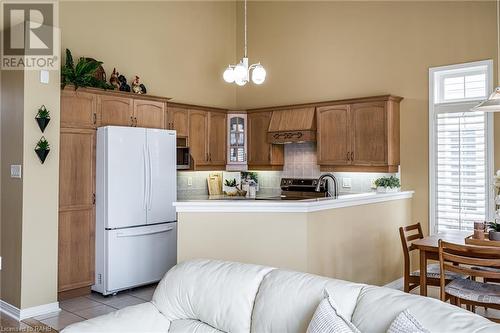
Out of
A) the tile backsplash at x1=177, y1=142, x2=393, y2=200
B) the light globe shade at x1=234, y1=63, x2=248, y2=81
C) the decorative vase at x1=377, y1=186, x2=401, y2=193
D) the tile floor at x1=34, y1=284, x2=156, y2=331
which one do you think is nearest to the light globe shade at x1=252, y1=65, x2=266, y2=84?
the light globe shade at x1=234, y1=63, x2=248, y2=81

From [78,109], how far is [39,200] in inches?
44.2

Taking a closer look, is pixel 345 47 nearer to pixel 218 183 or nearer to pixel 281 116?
pixel 281 116

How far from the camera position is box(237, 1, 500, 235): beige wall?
17.2 feet

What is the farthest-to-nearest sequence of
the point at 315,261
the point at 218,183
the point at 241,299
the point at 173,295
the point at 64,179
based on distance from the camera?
the point at 218,183 → the point at 64,179 → the point at 315,261 → the point at 173,295 → the point at 241,299

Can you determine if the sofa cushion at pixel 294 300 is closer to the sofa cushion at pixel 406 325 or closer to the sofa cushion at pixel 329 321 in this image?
the sofa cushion at pixel 329 321

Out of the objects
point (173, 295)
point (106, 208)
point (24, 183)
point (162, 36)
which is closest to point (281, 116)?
point (162, 36)

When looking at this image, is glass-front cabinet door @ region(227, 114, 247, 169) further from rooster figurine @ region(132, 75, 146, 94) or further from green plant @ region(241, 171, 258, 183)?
rooster figurine @ region(132, 75, 146, 94)

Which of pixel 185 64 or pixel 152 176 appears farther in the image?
pixel 185 64

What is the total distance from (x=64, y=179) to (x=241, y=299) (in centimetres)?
332

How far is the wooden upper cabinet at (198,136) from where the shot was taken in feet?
21.7

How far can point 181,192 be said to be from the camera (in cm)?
675

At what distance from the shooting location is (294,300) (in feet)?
6.61

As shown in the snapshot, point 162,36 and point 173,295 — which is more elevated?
point 162,36

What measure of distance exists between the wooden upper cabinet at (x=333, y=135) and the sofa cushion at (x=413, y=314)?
4144 millimetres
